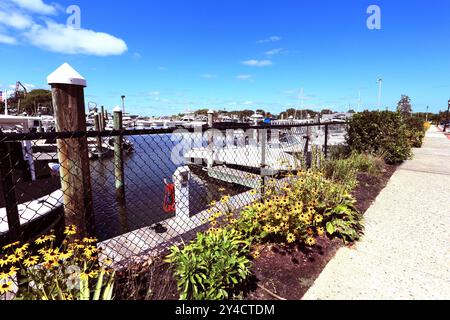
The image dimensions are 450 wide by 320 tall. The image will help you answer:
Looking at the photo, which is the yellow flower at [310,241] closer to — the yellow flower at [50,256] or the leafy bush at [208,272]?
the leafy bush at [208,272]

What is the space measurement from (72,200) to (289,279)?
214 centimetres

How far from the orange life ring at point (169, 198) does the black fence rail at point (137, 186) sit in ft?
0.13

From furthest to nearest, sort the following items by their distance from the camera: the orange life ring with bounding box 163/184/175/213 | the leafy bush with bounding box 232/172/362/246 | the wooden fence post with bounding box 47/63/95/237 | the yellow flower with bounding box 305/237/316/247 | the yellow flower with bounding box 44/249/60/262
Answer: the orange life ring with bounding box 163/184/175/213
the leafy bush with bounding box 232/172/362/246
the yellow flower with bounding box 305/237/316/247
the wooden fence post with bounding box 47/63/95/237
the yellow flower with bounding box 44/249/60/262

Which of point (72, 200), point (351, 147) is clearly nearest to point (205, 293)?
point (72, 200)

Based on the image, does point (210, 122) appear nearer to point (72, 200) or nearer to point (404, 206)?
point (404, 206)

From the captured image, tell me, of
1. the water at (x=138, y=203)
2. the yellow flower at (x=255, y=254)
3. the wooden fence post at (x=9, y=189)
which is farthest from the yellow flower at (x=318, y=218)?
the water at (x=138, y=203)

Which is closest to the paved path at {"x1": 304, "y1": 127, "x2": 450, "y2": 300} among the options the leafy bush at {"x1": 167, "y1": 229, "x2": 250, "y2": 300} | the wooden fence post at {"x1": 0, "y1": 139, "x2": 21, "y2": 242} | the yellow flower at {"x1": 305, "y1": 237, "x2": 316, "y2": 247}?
the yellow flower at {"x1": 305, "y1": 237, "x2": 316, "y2": 247}

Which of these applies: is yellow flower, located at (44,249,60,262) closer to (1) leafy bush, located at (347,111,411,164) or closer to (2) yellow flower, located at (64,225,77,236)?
(2) yellow flower, located at (64,225,77,236)

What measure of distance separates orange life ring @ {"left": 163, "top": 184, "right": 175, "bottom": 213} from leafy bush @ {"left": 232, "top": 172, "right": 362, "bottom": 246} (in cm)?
378

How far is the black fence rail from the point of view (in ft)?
6.80

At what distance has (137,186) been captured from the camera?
26.8ft

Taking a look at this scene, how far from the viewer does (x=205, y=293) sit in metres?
2.13

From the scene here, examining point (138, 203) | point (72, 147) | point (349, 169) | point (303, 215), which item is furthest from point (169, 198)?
point (72, 147)

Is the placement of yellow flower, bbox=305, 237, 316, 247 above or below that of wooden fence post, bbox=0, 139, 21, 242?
below
